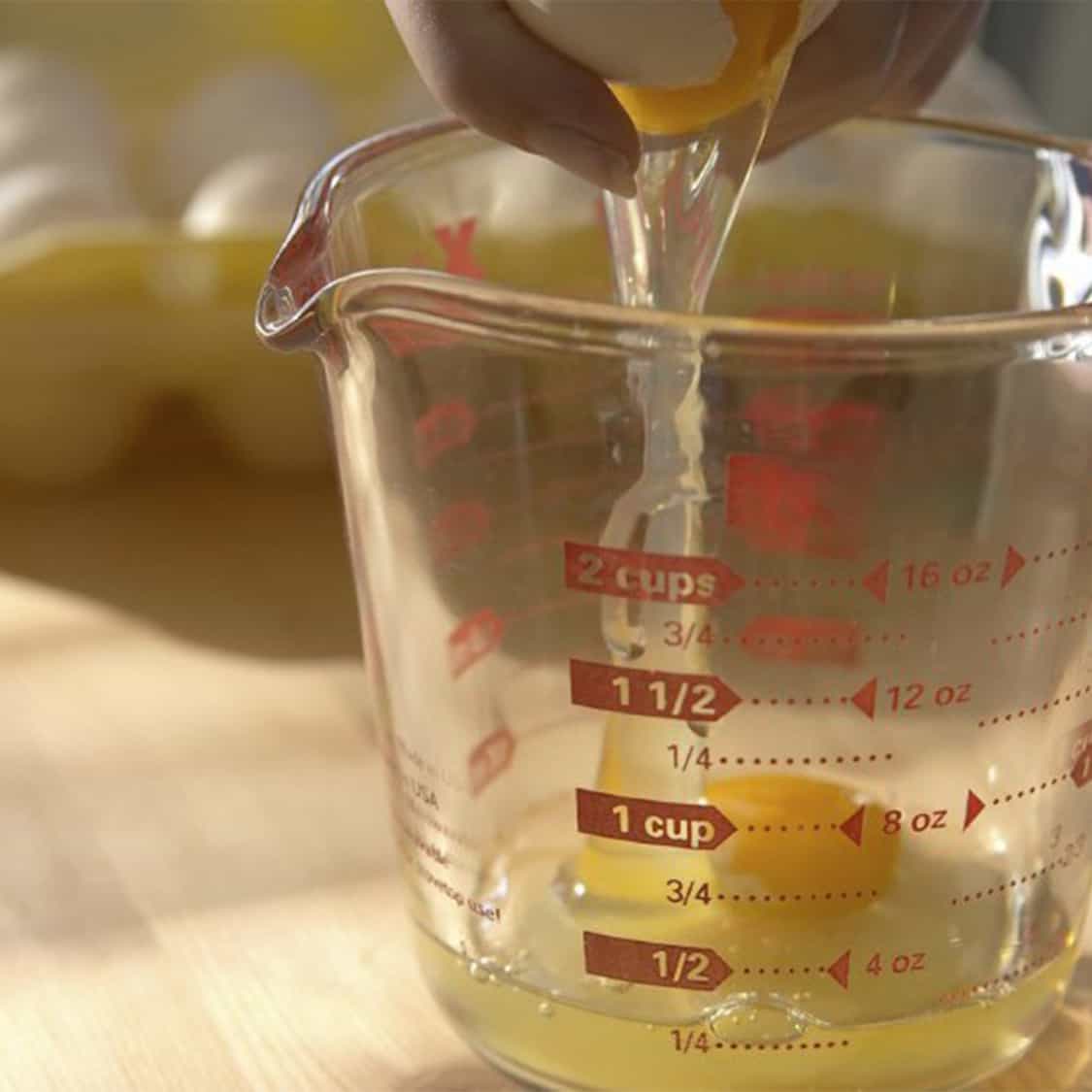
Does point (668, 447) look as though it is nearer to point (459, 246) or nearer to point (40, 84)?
point (459, 246)

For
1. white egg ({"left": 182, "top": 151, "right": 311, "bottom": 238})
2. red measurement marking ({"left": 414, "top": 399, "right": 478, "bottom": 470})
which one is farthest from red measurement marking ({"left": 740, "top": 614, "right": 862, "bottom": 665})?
white egg ({"left": 182, "top": 151, "right": 311, "bottom": 238})

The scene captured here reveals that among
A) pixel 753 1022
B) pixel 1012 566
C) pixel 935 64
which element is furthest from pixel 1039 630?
pixel 935 64

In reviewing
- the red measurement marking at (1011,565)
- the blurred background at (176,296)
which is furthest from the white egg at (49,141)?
the red measurement marking at (1011,565)

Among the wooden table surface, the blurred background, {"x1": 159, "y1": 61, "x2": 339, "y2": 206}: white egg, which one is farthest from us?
{"x1": 159, "y1": 61, "x2": 339, "y2": 206}: white egg

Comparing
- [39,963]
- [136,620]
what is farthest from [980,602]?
[136,620]

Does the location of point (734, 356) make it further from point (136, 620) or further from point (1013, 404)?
point (136, 620)

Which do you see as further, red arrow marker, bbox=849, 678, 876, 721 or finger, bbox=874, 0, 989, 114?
finger, bbox=874, 0, 989, 114

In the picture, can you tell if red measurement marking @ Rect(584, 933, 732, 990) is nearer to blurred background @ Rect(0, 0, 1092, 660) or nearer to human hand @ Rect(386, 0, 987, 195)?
human hand @ Rect(386, 0, 987, 195)
